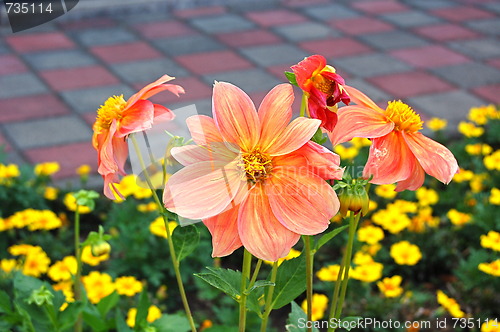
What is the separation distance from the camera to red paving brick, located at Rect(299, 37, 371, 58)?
3721mm

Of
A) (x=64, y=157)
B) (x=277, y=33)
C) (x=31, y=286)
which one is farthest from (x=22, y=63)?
(x=31, y=286)

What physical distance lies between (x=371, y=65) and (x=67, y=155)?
1.63 meters

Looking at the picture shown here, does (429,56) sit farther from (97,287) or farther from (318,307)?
(97,287)

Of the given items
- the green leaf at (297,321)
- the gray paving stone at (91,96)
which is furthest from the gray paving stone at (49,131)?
the green leaf at (297,321)

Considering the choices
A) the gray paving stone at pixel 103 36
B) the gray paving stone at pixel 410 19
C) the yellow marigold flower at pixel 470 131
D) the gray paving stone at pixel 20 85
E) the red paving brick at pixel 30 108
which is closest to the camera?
the yellow marigold flower at pixel 470 131

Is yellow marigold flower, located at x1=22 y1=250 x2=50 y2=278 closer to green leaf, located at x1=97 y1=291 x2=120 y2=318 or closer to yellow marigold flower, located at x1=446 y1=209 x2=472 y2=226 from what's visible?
green leaf, located at x1=97 y1=291 x2=120 y2=318

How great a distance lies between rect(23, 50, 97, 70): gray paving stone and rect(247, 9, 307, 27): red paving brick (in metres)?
1.06

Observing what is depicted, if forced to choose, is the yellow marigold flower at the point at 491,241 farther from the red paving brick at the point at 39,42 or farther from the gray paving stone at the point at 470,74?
the red paving brick at the point at 39,42

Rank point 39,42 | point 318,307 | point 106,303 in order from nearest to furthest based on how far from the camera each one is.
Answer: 1. point 106,303
2. point 318,307
3. point 39,42

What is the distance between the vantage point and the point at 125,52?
146 inches

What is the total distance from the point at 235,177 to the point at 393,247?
1279 mm

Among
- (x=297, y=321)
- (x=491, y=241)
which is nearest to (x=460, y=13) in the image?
(x=491, y=241)

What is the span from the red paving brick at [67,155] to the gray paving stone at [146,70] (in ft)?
2.10

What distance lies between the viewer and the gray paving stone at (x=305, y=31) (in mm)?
3930
